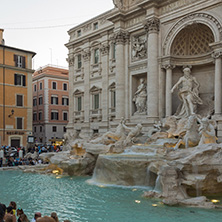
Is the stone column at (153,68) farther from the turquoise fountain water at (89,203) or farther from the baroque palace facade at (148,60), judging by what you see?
the turquoise fountain water at (89,203)

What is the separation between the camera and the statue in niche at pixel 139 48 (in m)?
21.0

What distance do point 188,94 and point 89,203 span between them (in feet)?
35.2

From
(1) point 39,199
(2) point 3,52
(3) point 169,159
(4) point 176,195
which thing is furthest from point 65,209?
(2) point 3,52

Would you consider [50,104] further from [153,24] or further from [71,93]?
[153,24]

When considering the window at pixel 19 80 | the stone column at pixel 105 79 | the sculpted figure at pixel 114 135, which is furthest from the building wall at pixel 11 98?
the sculpted figure at pixel 114 135

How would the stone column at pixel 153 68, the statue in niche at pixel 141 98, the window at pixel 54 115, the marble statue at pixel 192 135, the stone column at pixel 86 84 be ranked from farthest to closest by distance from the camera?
the window at pixel 54 115 < the stone column at pixel 86 84 < the statue in niche at pixel 141 98 < the stone column at pixel 153 68 < the marble statue at pixel 192 135

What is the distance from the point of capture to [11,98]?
102ft

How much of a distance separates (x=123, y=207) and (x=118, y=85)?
13824 mm

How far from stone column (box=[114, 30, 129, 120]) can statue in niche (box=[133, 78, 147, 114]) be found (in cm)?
129

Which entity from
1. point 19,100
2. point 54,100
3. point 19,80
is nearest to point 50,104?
point 54,100

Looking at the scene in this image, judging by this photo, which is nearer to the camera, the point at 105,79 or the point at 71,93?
the point at 105,79

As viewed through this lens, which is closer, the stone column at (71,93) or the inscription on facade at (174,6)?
the inscription on facade at (174,6)

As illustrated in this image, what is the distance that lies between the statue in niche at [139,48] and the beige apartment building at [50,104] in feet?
72.1

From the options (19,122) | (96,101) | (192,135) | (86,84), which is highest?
(86,84)
